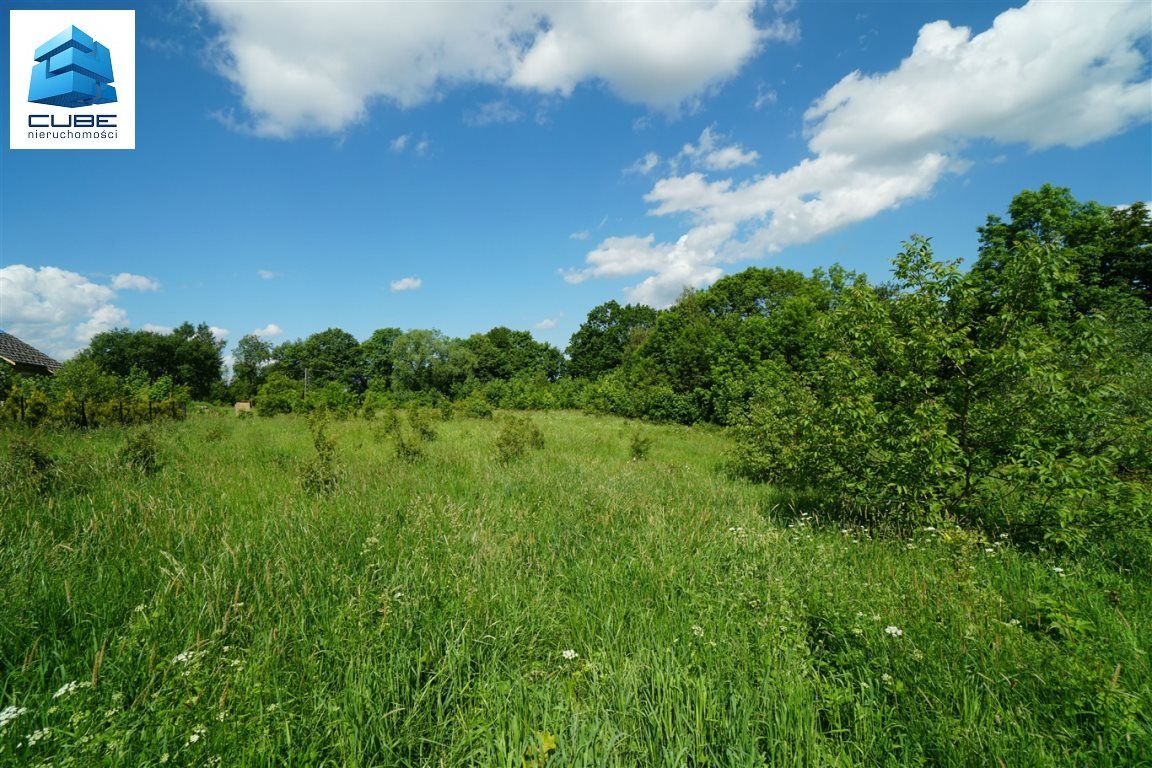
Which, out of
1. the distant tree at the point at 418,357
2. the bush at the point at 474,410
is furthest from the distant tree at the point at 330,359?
the bush at the point at 474,410

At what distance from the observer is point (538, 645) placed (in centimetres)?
320

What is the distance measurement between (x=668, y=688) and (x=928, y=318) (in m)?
5.50

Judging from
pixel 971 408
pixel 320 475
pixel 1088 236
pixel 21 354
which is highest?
pixel 1088 236

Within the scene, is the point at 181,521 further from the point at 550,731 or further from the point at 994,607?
the point at 994,607

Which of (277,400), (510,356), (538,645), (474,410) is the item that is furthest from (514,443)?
(510,356)

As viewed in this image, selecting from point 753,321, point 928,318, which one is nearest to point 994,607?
point 928,318

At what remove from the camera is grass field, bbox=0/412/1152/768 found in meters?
2.18

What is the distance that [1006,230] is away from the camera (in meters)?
22.1

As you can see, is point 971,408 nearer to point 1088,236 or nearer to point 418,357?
point 1088,236

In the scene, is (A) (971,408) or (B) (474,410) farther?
(B) (474,410)

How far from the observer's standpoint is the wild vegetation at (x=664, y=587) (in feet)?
7.43

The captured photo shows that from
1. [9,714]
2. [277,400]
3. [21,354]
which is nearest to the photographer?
[9,714]

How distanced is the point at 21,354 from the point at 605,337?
51.2 metres

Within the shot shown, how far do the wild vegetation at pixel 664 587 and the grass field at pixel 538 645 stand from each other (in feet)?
0.08
